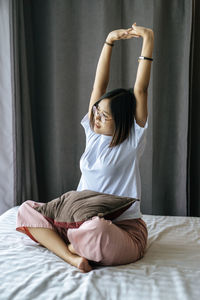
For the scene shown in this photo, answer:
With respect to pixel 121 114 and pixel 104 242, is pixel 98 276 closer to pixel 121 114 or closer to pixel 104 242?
pixel 104 242

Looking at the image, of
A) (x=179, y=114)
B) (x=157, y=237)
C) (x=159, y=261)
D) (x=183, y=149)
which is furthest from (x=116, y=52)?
(x=159, y=261)

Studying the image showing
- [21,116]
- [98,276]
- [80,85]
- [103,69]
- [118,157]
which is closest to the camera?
[98,276]

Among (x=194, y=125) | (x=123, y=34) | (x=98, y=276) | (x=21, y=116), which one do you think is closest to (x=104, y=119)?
(x=123, y=34)

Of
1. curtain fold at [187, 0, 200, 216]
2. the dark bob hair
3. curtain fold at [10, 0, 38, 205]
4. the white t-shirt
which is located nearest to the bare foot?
the white t-shirt

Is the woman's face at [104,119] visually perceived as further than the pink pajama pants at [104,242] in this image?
Yes

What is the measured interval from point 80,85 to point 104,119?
3.49 ft

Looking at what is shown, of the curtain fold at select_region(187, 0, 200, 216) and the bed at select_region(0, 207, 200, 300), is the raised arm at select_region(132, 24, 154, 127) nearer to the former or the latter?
the bed at select_region(0, 207, 200, 300)

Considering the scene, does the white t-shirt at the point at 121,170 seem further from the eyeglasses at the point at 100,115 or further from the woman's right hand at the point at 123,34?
the woman's right hand at the point at 123,34

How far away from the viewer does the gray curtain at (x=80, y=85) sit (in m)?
2.28

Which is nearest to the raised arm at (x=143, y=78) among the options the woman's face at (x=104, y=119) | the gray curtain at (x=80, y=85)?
the woman's face at (x=104, y=119)

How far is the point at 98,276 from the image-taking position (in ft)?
3.60

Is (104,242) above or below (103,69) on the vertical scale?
below

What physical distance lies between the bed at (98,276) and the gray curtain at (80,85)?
88 centimetres

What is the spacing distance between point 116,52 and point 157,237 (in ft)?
4.43
